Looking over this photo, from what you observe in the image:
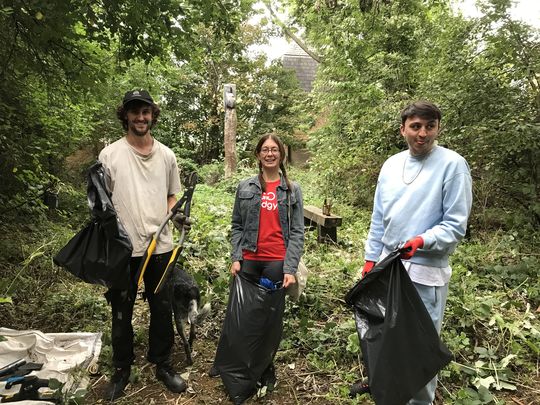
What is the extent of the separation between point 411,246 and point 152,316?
1751mm

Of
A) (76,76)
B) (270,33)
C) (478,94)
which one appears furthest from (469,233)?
(270,33)

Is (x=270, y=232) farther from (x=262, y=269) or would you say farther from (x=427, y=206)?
(x=427, y=206)

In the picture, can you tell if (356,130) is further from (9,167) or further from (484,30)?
(9,167)

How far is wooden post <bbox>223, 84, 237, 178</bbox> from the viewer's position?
12.5 m

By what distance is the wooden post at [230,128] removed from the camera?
12.5 m

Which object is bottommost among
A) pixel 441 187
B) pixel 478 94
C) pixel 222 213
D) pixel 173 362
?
pixel 173 362

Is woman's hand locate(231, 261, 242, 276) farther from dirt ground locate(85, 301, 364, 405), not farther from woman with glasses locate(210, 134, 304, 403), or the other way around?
dirt ground locate(85, 301, 364, 405)

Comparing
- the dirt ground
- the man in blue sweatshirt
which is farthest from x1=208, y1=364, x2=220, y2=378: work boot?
the man in blue sweatshirt

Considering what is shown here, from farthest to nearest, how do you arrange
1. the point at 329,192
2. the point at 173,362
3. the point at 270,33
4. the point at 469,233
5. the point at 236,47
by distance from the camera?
the point at 270,33 < the point at 329,192 < the point at 469,233 < the point at 236,47 < the point at 173,362

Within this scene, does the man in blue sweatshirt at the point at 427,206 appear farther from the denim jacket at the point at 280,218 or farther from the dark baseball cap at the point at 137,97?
the dark baseball cap at the point at 137,97

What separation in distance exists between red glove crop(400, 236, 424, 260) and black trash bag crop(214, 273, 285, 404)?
89 cm

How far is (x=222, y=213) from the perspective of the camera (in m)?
6.46

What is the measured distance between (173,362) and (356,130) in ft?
22.4

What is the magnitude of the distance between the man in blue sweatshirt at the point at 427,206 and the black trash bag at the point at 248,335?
0.87 meters
